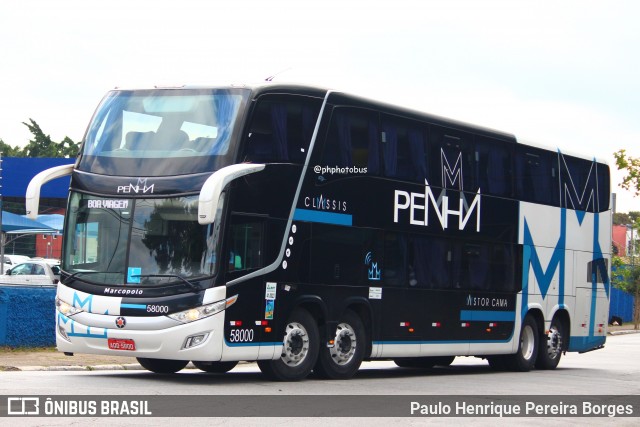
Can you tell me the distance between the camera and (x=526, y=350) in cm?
2400

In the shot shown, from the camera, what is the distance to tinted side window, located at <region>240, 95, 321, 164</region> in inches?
647

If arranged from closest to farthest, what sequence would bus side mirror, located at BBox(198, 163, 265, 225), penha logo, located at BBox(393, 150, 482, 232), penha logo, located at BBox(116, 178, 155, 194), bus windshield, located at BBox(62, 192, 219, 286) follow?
1. bus side mirror, located at BBox(198, 163, 265, 225)
2. bus windshield, located at BBox(62, 192, 219, 286)
3. penha logo, located at BBox(116, 178, 155, 194)
4. penha logo, located at BBox(393, 150, 482, 232)

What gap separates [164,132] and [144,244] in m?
1.67

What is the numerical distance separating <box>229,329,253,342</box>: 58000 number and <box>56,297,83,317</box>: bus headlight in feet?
7.08

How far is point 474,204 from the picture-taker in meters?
21.8

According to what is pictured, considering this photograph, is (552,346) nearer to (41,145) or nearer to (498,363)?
(498,363)

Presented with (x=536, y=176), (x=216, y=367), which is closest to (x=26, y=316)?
(x=216, y=367)

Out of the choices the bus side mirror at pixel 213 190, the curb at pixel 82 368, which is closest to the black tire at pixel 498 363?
the curb at pixel 82 368

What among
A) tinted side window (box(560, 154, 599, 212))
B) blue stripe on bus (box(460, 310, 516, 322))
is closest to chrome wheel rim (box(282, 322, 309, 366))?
blue stripe on bus (box(460, 310, 516, 322))

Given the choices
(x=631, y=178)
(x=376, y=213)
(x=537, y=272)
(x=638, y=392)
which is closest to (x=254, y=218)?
(x=376, y=213)

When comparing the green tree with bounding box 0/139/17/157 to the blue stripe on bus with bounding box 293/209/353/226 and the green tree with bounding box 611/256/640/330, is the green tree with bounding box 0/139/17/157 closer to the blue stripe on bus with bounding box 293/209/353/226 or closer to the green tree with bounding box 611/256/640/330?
the green tree with bounding box 611/256/640/330

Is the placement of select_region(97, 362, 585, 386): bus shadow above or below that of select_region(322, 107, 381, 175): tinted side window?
below

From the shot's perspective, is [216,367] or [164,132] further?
[216,367]

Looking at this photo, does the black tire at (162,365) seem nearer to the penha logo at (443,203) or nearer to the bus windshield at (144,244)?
the bus windshield at (144,244)
